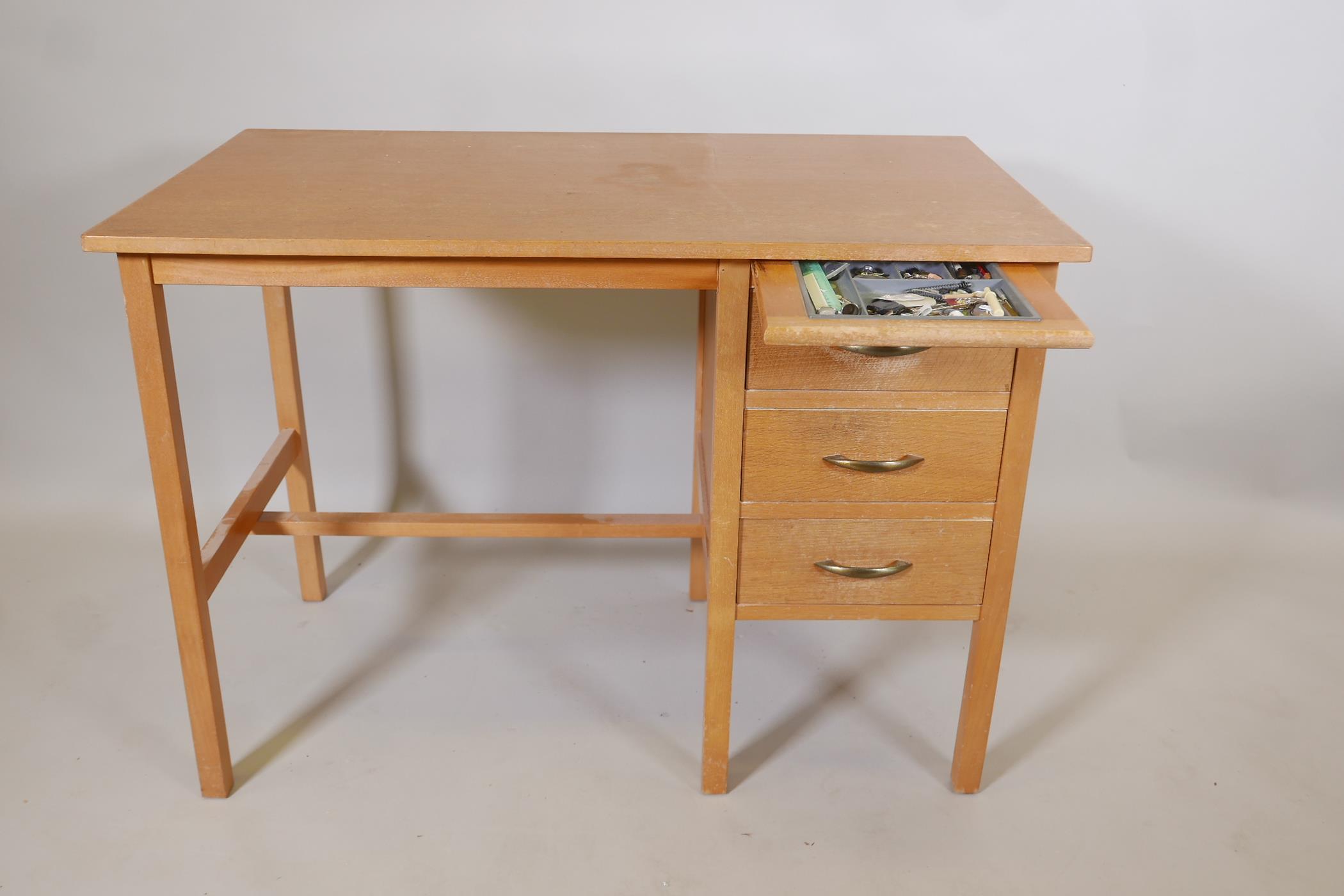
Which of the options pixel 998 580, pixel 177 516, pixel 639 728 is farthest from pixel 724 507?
pixel 177 516

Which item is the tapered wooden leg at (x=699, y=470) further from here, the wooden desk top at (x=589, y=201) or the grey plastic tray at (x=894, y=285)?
the grey plastic tray at (x=894, y=285)

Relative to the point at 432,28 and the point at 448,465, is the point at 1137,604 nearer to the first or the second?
the point at 448,465

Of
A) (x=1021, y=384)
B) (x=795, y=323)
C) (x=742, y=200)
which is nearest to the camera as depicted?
(x=795, y=323)

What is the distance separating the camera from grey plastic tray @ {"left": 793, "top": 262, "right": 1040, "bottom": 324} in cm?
162

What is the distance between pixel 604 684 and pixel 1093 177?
1.68m

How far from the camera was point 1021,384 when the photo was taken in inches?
73.1

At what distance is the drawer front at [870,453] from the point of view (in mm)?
1879

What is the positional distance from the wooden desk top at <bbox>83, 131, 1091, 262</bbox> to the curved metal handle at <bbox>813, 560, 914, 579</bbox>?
522 mm

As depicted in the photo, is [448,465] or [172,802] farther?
[448,465]

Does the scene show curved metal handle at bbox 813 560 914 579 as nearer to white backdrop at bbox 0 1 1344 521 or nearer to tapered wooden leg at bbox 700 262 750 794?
tapered wooden leg at bbox 700 262 750 794

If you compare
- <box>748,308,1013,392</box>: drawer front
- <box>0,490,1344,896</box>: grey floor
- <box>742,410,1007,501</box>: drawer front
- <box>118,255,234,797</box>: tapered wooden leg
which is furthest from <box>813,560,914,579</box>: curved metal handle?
<box>118,255,234,797</box>: tapered wooden leg

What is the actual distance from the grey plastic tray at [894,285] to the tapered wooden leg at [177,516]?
994 millimetres

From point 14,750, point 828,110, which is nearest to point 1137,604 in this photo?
point 828,110

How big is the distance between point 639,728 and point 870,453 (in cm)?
80
